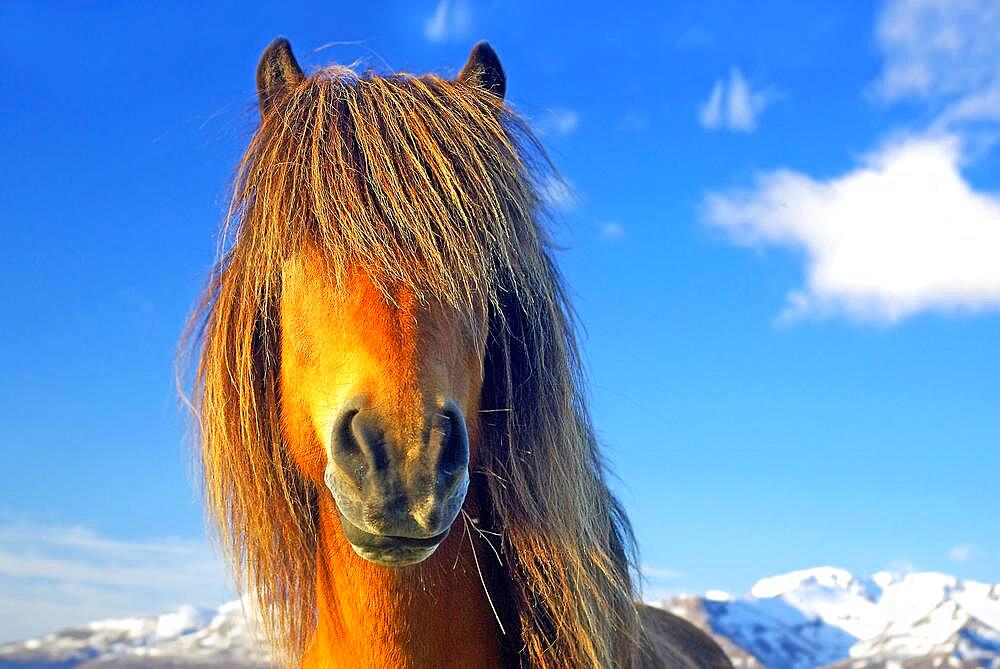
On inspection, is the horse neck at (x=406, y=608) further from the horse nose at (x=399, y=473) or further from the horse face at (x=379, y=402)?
the horse nose at (x=399, y=473)

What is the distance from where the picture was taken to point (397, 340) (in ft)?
8.24

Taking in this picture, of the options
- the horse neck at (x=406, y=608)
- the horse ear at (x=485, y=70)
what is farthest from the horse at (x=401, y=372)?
the horse ear at (x=485, y=70)

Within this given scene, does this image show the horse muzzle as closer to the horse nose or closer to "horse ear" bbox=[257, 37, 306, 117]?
the horse nose

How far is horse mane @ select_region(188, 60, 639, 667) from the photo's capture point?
2.81m

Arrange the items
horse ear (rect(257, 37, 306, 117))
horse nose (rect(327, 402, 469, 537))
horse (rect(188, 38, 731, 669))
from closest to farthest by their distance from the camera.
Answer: horse nose (rect(327, 402, 469, 537)) → horse (rect(188, 38, 731, 669)) → horse ear (rect(257, 37, 306, 117))

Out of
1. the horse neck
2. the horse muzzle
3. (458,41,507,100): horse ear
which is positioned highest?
→ (458,41,507,100): horse ear

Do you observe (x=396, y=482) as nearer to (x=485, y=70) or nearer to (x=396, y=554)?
(x=396, y=554)

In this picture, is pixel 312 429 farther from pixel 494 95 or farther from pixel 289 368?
pixel 494 95

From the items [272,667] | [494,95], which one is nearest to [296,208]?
[494,95]

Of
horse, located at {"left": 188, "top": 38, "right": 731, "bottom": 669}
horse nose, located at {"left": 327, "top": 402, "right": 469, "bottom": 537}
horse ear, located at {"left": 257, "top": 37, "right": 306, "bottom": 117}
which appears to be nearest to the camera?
horse nose, located at {"left": 327, "top": 402, "right": 469, "bottom": 537}

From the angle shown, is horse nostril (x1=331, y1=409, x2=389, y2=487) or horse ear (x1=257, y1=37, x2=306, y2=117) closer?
horse nostril (x1=331, y1=409, x2=389, y2=487)

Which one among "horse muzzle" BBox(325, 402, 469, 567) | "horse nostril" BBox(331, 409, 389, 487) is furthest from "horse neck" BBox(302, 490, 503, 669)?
"horse nostril" BBox(331, 409, 389, 487)

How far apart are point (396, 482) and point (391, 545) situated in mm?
188

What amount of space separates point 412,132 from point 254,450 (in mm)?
1185
